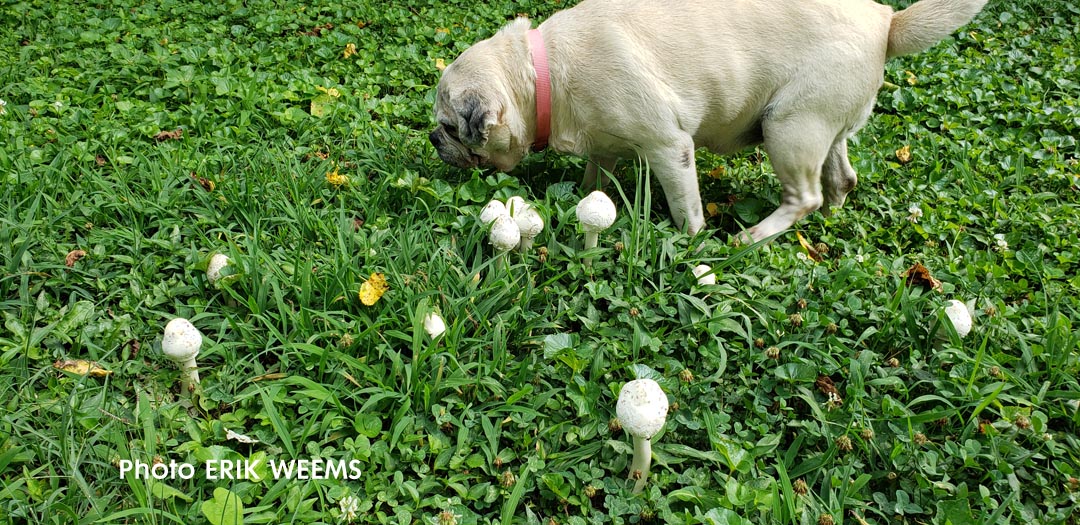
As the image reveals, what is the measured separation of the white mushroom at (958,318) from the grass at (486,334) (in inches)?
2.0

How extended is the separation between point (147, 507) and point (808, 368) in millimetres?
2396

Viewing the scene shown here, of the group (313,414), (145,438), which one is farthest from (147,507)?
(313,414)

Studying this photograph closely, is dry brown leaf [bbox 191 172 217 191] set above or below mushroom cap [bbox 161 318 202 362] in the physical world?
below

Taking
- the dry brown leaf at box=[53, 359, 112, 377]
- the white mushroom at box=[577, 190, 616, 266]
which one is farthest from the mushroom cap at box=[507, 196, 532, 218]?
the dry brown leaf at box=[53, 359, 112, 377]

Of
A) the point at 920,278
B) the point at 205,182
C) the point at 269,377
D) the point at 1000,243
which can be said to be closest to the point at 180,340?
the point at 269,377

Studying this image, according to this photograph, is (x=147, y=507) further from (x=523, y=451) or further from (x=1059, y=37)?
(x=1059, y=37)

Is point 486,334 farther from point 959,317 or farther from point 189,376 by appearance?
point 959,317

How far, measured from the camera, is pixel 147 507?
2404mm

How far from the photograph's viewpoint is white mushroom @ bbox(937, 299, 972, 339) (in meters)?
3.20

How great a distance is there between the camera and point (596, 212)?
3.32 meters

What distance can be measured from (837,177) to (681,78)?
1.25 m

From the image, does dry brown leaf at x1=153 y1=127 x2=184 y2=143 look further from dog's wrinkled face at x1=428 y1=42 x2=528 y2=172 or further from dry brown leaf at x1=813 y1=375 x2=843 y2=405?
dry brown leaf at x1=813 y1=375 x2=843 y2=405

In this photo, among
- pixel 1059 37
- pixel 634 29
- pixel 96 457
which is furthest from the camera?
pixel 1059 37

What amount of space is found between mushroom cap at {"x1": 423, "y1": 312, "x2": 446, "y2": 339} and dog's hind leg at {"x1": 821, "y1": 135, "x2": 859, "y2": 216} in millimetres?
2591
